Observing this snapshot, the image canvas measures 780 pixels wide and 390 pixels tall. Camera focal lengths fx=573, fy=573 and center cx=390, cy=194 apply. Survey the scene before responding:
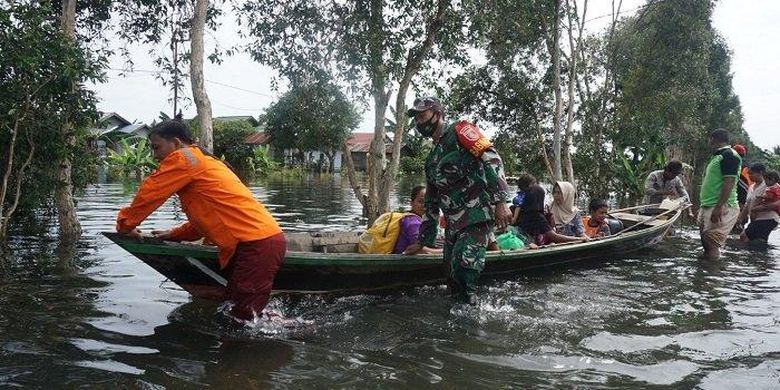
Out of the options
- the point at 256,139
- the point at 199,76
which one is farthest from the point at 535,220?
the point at 256,139

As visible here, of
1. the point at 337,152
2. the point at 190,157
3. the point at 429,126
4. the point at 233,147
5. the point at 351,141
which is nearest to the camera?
the point at 190,157

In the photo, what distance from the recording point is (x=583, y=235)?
794 centimetres

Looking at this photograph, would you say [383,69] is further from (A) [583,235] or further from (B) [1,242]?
(B) [1,242]

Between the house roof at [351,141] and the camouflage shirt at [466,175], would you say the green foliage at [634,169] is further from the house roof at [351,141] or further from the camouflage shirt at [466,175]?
the house roof at [351,141]

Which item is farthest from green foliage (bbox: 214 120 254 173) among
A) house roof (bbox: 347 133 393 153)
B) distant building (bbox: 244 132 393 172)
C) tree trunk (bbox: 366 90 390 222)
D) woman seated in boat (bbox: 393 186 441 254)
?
woman seated in boat (bbox: 393 186 441 254)

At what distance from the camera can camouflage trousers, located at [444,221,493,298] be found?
495 centimetres

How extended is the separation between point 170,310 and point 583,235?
215 inches

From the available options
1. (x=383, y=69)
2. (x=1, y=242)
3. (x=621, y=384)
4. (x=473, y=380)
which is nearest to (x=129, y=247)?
(x=473, y=380)

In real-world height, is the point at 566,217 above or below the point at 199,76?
below

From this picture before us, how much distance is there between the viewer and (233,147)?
36500 millimetres

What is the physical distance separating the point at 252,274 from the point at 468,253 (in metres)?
1.92

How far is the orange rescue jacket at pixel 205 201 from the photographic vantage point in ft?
12.2

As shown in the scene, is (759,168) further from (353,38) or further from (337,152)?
(337,152)

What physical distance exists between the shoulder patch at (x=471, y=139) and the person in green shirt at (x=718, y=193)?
438 cm
